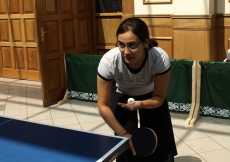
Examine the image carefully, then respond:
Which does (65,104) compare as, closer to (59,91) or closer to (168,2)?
(59,91)

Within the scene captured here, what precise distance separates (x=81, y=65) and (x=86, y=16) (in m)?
1.31

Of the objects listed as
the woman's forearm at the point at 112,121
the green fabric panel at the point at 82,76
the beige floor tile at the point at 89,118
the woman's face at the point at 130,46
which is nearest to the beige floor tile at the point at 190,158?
the woman's forearm at the point at 112,121

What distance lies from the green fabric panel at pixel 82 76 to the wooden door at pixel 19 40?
1724 mm

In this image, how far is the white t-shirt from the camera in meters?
2.46

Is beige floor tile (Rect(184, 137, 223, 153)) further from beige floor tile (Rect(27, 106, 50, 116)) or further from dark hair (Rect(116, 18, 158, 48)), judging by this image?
beige floor tile (Rect(27, 106, 50, 116))

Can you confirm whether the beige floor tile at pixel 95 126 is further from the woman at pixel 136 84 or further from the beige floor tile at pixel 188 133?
the woman at pixel 136 84

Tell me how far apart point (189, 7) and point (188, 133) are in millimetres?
2120

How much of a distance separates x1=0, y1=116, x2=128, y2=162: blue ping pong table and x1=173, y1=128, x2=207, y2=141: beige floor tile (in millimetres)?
2129

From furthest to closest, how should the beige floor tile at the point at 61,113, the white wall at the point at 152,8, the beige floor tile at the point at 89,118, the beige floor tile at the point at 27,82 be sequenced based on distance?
the beige floor tile at the point at 27,82
the white wall at the point at 152,8
the beige floor tile at the point at 61,113
the beige floor tile at the point at 89,118

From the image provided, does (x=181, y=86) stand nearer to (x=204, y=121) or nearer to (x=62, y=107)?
(x=204, y=121)

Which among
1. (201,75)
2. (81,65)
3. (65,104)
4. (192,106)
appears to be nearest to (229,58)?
(201,75)

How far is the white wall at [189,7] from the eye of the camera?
5438 mm

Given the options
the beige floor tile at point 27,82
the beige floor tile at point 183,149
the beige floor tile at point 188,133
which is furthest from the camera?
the beige floor tile at point 27,82

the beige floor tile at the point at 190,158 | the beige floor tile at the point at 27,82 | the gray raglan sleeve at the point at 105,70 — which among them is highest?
the gray raglan sleeve at the point at 105,70
